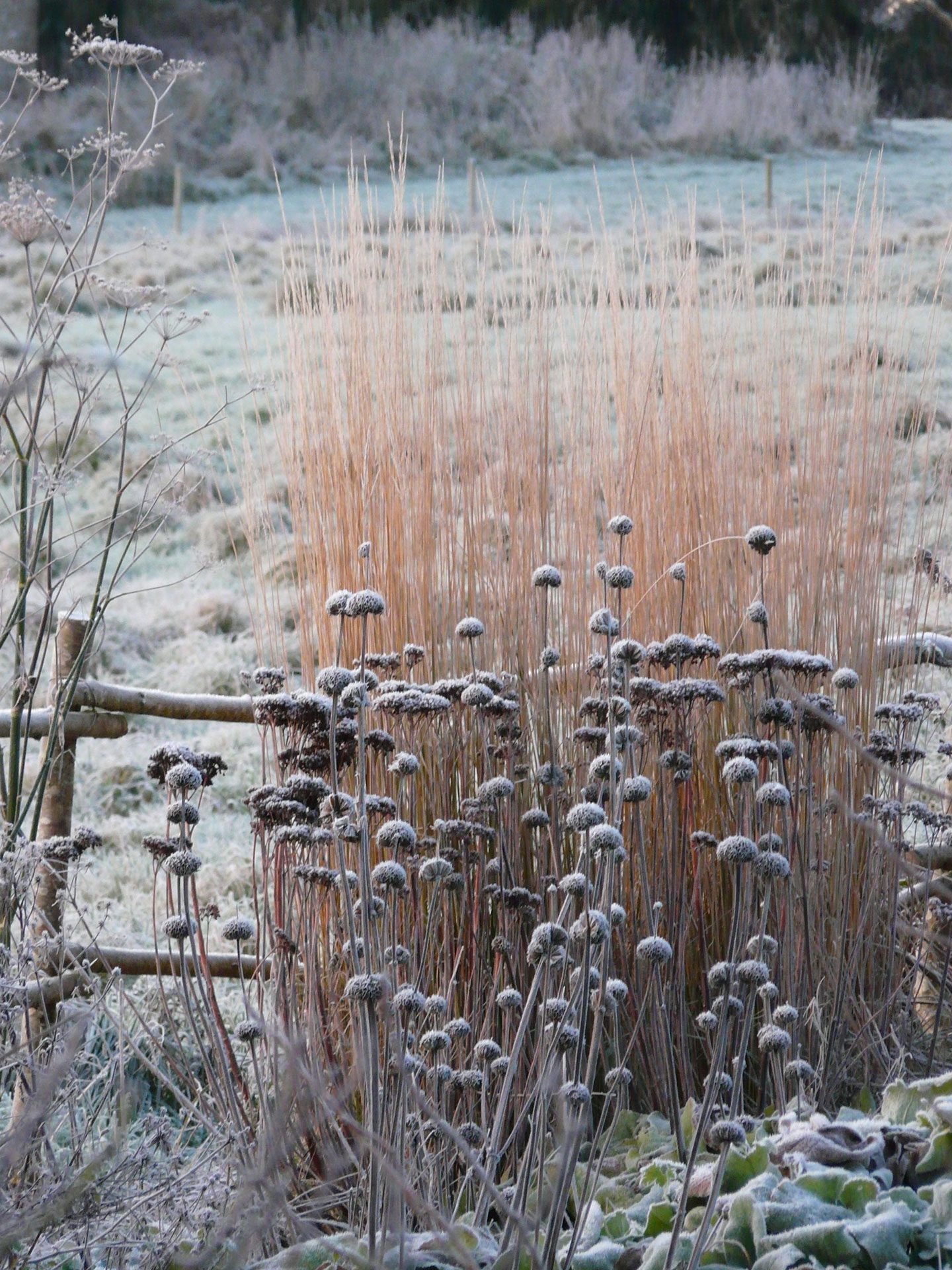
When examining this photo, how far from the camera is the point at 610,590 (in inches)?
90.0

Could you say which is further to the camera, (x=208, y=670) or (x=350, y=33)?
(x=350, y=33)

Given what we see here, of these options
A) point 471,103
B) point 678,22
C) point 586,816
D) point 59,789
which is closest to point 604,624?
point 586,816

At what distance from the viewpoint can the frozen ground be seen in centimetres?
333

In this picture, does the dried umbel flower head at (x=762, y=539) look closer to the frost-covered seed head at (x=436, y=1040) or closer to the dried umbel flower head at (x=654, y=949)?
the dried umbel flower head at (x=654, y=949)

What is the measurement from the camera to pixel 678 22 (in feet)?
50.3

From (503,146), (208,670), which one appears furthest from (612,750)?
(503,146)

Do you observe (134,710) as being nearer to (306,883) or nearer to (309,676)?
(309,676)

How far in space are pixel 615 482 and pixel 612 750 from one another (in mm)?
1107

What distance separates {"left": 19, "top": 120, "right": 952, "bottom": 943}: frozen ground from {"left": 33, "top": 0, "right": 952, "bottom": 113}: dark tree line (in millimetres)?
723

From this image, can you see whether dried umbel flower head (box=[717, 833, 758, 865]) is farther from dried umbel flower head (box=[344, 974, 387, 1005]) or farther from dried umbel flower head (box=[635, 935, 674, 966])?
dried umbel flower head (box=[344, 974, 387, 1005])

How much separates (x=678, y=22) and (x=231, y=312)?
312 inches

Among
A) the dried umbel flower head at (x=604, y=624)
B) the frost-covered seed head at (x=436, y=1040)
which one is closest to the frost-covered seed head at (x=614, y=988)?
the frost-covered seed head at (x=436, y=1040)

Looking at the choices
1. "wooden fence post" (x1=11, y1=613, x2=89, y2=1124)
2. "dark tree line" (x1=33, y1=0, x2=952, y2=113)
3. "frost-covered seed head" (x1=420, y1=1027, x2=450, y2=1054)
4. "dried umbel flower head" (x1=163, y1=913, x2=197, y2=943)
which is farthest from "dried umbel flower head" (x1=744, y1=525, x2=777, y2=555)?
"dark tree line" (x1=33, y1=0, x2=952, y2=113)

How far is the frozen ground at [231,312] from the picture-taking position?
333cm
